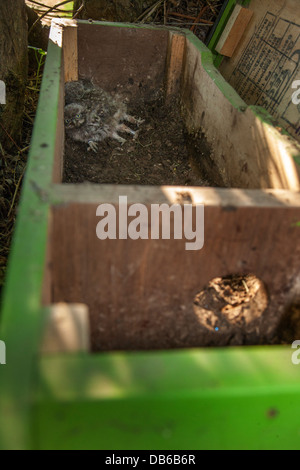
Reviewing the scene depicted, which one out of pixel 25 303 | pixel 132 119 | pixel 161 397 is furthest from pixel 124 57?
pixel 161 397

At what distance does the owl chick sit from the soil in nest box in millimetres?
53

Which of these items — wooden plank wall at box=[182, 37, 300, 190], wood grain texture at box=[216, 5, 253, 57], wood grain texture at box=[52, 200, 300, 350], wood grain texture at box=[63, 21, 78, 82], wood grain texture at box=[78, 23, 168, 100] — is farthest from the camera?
wood grain texture at box=[216, 5, 253, 57]

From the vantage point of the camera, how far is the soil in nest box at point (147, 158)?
2900 mm

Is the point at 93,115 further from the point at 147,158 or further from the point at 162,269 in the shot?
the point at 162,269

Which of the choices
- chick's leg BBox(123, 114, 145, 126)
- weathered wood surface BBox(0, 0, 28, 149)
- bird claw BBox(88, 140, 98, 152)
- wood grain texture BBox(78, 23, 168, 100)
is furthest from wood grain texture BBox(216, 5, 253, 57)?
weathered wood surface BBox(0, 0, 28, 149)

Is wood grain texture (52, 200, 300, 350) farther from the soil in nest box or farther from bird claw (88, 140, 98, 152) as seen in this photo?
bird claw (88, 140, 98, 152)

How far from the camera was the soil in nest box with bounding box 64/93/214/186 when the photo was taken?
2900 millimetres

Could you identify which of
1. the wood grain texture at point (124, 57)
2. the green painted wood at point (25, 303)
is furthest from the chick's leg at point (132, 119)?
the green painted wood at point (25, 303)

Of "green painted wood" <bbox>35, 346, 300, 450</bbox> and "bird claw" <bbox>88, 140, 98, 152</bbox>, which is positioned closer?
"green painted wood" <bbox>35, 346, 300, 450</bbox>

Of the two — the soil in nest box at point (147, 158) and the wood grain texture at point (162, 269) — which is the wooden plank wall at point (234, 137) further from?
the wood grain texture at point (162, 269)

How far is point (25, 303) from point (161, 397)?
1.34 feet

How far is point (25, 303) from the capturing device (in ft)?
3.59

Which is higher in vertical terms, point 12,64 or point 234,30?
point 234,30

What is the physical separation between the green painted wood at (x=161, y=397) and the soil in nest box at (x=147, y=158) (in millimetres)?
1807
